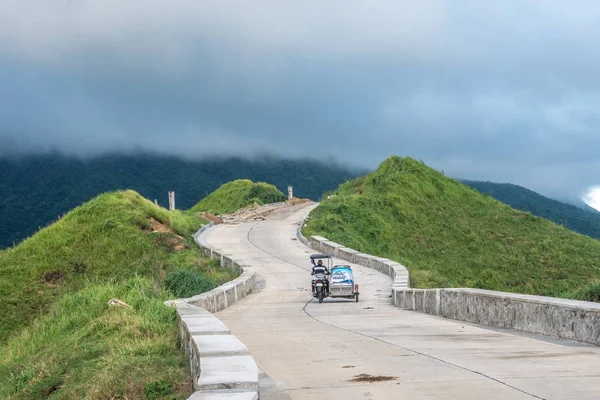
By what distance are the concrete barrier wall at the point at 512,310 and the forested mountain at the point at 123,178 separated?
88.8 m

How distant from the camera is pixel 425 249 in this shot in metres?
49.8

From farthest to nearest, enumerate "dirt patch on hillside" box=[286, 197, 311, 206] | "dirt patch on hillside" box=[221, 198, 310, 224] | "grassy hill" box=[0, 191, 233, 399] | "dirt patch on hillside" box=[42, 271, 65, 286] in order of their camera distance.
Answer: "dirt patch on hillside" box=[286, 197, 311, 206] < "dirt patch on hillside" box=[221, 198, 310, 224] < "dirt patch on hillside" box=[42, 271, 65, 286] < "grassy hill" box=[0, 191, 233, 399]

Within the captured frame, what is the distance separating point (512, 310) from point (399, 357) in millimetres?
4104

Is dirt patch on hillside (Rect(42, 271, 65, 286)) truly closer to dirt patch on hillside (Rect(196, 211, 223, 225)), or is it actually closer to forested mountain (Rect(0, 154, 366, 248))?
dirt patch on hillside (Rect(196, 211, 223, 225))

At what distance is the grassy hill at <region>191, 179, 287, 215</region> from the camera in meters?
73.5

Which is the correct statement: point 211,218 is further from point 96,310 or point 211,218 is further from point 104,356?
→ point 104,356

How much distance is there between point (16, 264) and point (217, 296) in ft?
75.9

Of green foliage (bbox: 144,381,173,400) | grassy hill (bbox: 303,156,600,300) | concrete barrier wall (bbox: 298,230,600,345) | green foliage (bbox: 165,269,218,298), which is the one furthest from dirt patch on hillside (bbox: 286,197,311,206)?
green foliage (bbox: 144,381,173,400)

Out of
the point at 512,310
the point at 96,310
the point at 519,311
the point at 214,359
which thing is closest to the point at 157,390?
the point at 214,359

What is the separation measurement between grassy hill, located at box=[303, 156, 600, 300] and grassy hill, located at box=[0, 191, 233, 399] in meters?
11.3

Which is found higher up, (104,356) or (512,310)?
(512,310)

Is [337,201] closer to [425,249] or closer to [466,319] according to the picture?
[425,249]

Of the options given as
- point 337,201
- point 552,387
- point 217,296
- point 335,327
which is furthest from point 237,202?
point 552,387

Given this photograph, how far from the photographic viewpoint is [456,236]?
52469 mm
